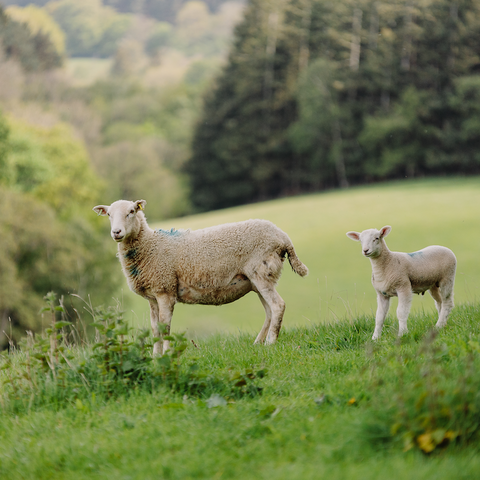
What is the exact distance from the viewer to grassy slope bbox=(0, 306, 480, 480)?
10.9 feet

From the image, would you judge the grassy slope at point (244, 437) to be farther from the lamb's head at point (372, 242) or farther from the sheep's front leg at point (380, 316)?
the lamb's head at point (372, 242)

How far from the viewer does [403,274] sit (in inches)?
248

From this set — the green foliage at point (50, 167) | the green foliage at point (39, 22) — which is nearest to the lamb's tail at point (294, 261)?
the green foliage at point (50, 167)

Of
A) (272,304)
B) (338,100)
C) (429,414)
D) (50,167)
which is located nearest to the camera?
(429,414)

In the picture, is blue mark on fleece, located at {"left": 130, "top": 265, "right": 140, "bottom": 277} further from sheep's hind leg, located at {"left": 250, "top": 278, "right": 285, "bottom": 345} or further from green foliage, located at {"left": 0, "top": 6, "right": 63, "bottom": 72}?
green foliage, located at {"left": 0, "top": 6, "right": 63, "bottom": 72}

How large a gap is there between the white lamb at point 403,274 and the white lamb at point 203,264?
1.18m

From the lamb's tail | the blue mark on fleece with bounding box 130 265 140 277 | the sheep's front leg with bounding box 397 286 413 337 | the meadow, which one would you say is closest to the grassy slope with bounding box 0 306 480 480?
the meadow

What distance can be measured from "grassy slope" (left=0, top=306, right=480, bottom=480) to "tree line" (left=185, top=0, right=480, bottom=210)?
164 ft

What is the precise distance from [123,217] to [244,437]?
343 centimetres

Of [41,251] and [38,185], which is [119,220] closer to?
[41,251]

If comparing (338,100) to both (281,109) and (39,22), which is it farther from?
(39,22)

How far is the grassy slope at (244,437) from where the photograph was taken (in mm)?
3312

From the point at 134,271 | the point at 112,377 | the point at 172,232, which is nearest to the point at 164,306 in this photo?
the point at 134,271

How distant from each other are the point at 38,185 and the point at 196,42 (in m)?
68.9
